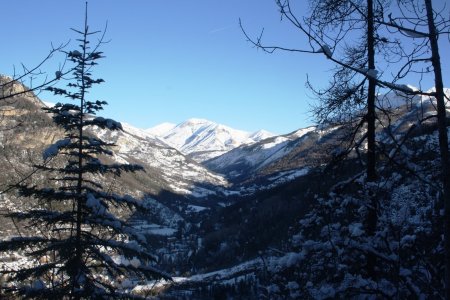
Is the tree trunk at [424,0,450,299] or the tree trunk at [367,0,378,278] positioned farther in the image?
the tree trunk at [367,0,378,278]

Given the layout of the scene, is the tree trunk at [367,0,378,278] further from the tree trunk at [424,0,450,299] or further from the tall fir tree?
the tall fir tree

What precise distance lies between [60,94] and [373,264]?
35.3 ft

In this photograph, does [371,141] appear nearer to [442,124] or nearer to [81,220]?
[442,124]

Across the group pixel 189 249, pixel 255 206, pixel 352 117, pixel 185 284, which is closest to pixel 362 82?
pixel 352 117

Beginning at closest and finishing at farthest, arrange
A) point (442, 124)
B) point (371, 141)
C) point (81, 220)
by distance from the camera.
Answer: point (442, 124) → point (371, 141) → point (81, 220)

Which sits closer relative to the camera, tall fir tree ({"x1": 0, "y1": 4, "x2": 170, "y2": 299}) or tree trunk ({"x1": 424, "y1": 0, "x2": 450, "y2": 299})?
tree trunk ({"x1": 424, "y1": 0, "x2": 450, "y2": 299})

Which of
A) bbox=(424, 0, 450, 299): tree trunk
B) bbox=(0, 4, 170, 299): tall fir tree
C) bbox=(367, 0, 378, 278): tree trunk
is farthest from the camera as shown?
bbox=(0, 4, 170, 299): tall fir tree

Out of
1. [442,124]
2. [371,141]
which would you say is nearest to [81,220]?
[371,141]

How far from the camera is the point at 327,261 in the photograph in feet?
18.4

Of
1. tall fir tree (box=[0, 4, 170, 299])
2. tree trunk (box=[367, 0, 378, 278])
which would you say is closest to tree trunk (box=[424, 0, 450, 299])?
tree trunk (box=[367, 0, 378, 278])

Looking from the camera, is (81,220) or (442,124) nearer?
(442,124)

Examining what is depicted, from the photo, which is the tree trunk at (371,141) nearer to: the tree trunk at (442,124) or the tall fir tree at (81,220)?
the tree trunk at (442,124)

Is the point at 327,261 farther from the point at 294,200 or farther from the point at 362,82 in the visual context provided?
the point at 294,200

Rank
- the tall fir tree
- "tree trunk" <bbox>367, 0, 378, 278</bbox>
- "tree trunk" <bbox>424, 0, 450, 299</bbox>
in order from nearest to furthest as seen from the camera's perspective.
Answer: "tree trunk" <bbox>424, 0, 450, 299</bbox> → "tree trunk" <bbox>367, 0, 378, 278</bbox> → the tall fir tree
